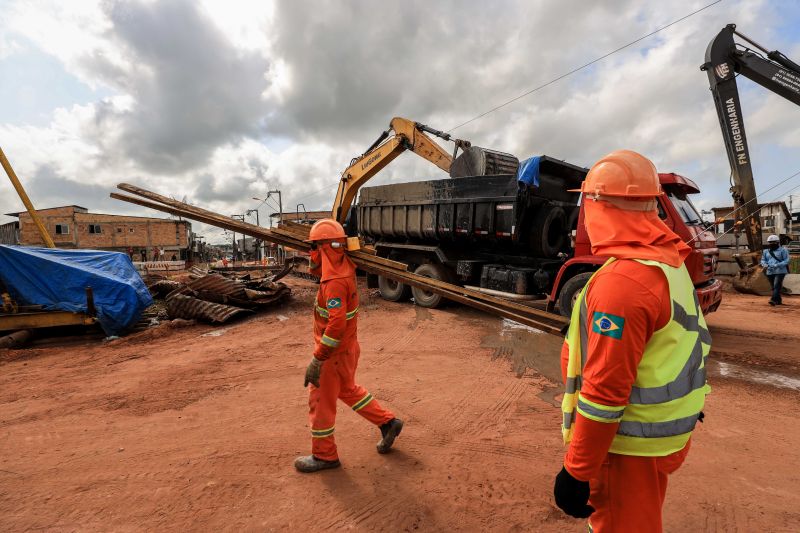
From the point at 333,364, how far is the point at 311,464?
2.45 ft

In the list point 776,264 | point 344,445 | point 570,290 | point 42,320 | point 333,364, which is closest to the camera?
point 333,364

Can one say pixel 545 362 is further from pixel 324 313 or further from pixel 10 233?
pixel 10 233

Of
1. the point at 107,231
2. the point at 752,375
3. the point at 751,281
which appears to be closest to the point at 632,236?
the point at 752,375

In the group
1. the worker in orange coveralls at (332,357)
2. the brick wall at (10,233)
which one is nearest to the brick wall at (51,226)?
the brick wall at (10,233)

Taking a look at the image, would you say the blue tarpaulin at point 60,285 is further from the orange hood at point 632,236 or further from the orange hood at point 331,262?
the orange hood at point 632,236

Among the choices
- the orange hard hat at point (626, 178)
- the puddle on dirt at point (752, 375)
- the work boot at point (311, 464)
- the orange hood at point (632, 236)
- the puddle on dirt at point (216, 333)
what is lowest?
the puddle on dirt at point (216, 333)

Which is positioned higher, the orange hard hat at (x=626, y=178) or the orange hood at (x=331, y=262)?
the orange hard hat at (x=626, y=178)

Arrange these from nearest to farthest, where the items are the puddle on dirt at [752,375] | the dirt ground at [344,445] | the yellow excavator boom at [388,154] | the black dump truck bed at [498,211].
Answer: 1. the dirt ground at [344,445]
2. the puddle on dirt at [752,375]
3. the black dump truck bed at [498,211]
4. the yellow excavator boom at [388,154]

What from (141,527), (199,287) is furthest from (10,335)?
(141,527)

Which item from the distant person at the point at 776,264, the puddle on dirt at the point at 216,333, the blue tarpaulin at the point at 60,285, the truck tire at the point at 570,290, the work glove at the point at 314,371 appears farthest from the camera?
the distant person at the point at 776,264

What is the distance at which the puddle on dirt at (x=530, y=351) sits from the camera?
16.6 feet

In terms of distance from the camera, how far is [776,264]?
402 inches

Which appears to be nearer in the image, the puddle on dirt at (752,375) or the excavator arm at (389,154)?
the puddle on dirt at (752,375)

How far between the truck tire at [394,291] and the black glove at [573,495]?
28.7 ft
